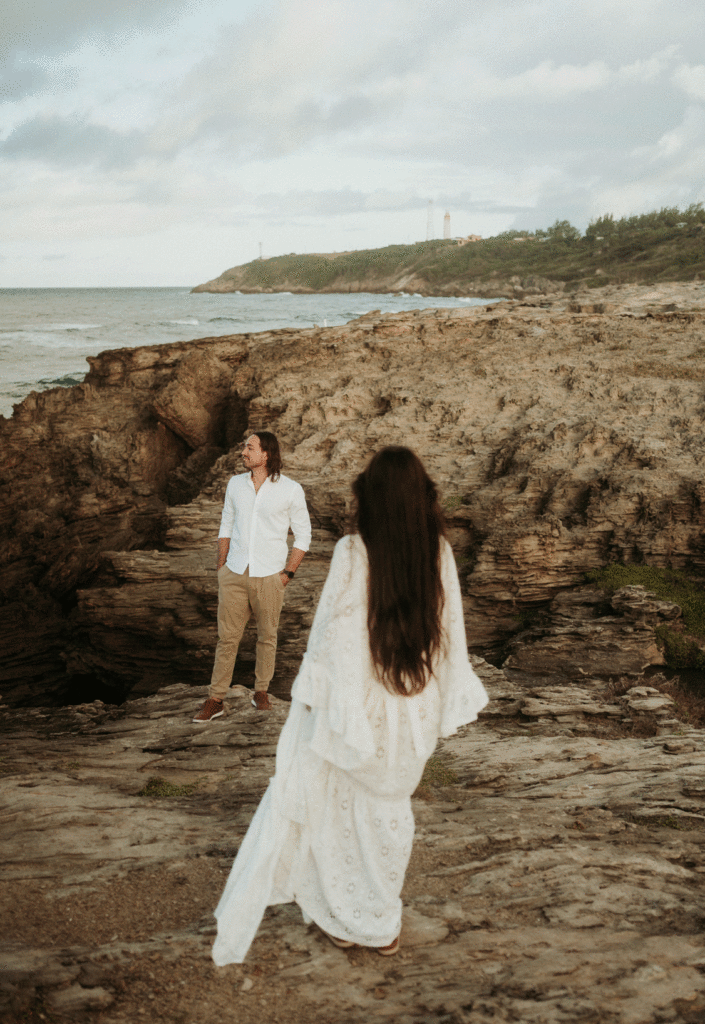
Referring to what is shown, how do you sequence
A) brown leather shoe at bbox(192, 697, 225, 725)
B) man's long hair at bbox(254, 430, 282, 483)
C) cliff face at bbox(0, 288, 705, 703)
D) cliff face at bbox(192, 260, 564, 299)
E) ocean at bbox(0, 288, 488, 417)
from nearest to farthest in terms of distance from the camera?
man's long hair at bbox(254, 430, 282, 483)
brown leather shoe at bbox(192, 697, 225, 725)
cliff face at bbox(0, 288, 705, 703)
ocean at bbox(0, 288, 488, 417)
cliff face at bbox(192, 260, 564, 299)

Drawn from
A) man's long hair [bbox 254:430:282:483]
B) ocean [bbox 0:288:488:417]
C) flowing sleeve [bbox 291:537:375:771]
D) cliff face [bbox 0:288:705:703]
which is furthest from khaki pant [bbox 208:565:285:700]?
ocean [bbox 0:288:488:417]

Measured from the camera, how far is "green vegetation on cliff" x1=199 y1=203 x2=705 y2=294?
54397 mm

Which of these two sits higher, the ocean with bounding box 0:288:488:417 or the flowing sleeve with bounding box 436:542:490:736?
the ocean with bounding box 0:288:488:417

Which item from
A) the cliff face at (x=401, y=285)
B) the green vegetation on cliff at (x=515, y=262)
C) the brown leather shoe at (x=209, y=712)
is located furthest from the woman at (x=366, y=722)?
the cliff face at (x=401, y=285)

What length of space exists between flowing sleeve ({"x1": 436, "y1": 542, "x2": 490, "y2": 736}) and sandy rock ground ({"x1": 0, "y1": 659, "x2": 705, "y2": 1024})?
44.7 inches

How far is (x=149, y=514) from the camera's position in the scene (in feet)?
44.1

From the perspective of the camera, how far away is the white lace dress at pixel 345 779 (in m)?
3.10

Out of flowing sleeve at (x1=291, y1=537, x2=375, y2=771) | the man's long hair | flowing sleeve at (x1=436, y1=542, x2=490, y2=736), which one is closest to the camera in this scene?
flowing sleeve at (x1=291, y1=537, x2=375, y2=771)

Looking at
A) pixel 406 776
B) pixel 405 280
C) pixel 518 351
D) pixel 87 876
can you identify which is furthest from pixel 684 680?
pixel 405 280

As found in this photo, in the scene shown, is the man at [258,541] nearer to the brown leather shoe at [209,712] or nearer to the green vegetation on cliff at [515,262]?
the brown leather shoe at [209,712]

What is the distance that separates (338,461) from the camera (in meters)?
11.6

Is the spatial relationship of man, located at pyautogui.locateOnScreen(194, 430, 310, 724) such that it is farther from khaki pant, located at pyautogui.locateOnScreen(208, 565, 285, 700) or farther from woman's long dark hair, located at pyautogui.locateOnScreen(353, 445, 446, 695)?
woman's long dark hair, located at pyautogui.locateOnScreen(353, 445, 446, 695)

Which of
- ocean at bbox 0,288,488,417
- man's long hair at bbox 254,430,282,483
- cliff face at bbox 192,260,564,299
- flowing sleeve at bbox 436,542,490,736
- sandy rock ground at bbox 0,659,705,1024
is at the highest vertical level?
cliff face at bbox 192,260,564,299

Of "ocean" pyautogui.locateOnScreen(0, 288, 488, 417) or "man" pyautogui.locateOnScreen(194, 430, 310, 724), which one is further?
"ocean" pyautogui.locateOnScreen(0, 288, 488, 417)
